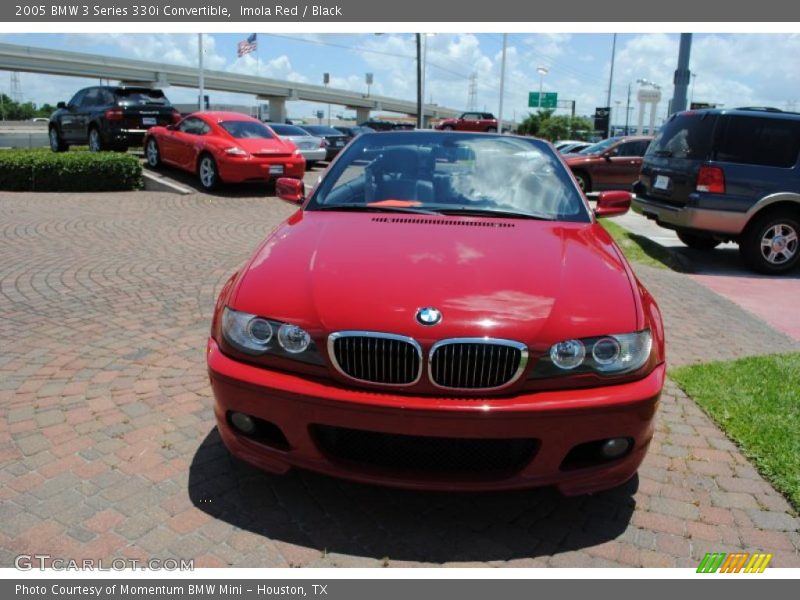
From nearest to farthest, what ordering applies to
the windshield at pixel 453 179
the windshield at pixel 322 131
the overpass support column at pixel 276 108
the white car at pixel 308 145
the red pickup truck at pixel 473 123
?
the windshield at pixel 453 179, the white car at pixel 308 145, the windshield at pixel 322 131, the red pickup truck at pixel 473 123, the overpass support column at pixel 276 108

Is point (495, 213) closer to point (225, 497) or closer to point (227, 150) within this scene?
point (225, 497)

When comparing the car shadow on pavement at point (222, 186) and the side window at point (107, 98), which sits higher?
the side window at point (107, 98)

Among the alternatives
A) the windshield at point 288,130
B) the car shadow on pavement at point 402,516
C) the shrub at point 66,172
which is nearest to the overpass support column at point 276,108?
the windshield at point 288,130

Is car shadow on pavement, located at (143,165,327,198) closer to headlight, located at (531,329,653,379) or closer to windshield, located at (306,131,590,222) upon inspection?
windshield, located at (306,131,590,222)

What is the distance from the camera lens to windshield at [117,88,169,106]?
50.8 feet

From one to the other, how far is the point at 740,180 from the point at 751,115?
2.75ft

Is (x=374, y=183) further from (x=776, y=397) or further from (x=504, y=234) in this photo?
(x=776, y=397)

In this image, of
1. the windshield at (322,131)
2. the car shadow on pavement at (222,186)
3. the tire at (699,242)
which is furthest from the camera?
the windshield at (322,131)

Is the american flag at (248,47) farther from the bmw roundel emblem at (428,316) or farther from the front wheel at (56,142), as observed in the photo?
the bmw roundel emblem at (428,316)

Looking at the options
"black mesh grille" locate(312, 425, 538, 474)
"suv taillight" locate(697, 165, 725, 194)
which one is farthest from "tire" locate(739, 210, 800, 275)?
"black mesh grille" locate(312, 425, 538, 474)

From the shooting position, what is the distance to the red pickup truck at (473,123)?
118 ft

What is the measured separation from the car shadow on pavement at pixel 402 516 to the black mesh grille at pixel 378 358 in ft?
2.24

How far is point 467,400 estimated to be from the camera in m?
2.48

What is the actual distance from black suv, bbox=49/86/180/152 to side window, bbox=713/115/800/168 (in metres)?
12.2
